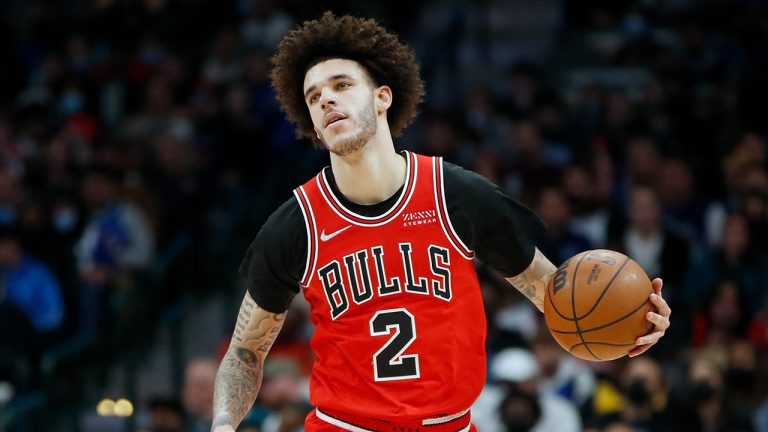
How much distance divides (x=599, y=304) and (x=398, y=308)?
0.85 metres

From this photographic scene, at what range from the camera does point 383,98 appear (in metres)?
5.92

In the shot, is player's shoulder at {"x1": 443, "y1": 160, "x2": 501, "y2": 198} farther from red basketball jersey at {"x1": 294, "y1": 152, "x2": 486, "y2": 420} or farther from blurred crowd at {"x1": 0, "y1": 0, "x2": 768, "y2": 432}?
blurred crowd at {"x1": 0, "y1": 0, "x2": 768, "y2": 432}

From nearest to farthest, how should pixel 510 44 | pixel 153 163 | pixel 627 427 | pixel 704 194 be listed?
pixel 627 427 → pixel 704 194 → pixel 153 163 → pixel 510 44

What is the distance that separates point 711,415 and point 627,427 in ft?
2.26

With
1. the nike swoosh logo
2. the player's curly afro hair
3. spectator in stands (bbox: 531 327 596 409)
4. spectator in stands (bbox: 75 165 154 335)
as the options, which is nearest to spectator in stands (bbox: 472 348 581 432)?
spectator in stands (bbox: 531 327 596 409)

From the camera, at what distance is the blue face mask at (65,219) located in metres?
13.0

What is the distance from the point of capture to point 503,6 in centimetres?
1599

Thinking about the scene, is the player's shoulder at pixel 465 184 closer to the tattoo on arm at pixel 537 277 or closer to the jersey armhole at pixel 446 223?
the jersey armhole at pixel 446 223

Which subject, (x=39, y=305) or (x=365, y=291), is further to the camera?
(x=39, y=305)

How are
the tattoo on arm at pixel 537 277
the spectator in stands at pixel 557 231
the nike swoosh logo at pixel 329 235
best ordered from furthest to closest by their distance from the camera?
the spectator in stands at pixel 557 231, the tattoo on arm at pixel 537 277, the nike swoosh logo at pixel 329 235

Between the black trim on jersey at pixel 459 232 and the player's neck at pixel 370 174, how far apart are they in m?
0.04

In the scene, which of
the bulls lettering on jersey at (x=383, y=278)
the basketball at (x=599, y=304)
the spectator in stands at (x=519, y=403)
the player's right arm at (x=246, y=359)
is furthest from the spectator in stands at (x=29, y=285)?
the basketball at (x=599, y=304)

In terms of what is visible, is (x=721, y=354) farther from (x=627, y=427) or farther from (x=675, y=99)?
(x=675, y=99)

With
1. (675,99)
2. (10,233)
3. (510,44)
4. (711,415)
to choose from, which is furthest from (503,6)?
(711,415)
